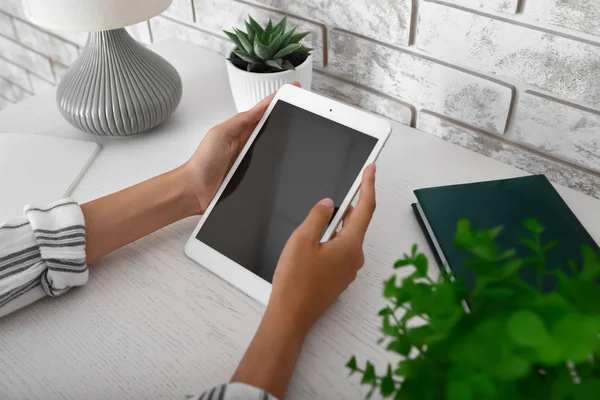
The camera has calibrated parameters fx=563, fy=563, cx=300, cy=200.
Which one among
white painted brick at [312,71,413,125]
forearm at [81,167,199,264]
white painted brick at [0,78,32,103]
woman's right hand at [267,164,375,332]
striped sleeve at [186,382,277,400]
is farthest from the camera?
white painted brick at [0,78,32,103]

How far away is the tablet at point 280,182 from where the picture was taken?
2.13 feet

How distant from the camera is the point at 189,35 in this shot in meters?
1.19

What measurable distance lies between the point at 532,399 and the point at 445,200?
0.44m

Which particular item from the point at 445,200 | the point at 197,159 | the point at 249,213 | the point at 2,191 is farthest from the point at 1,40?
the point at 445,200

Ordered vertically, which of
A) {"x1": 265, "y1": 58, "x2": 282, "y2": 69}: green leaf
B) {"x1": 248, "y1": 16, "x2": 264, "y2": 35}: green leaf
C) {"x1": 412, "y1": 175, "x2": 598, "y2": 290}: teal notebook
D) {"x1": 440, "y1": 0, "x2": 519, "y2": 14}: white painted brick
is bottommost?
{"x1": 412, "y1": 175, "x2": 598, "y2": 290}: teal notebook

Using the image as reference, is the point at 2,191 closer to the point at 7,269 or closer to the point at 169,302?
the point at 7,269

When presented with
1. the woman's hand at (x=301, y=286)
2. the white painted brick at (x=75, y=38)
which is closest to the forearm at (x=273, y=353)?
the woman's hand at (x=301, y=286)

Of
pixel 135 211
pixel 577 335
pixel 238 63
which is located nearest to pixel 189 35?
pixel 238 63

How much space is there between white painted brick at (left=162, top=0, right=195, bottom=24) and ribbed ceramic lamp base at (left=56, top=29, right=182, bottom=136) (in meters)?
0.30

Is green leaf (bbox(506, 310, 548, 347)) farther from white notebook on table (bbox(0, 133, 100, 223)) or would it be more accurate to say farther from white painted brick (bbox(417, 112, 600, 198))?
white notebook on table (bbox(0, 133, 100, 223))

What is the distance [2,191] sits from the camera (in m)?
0.78

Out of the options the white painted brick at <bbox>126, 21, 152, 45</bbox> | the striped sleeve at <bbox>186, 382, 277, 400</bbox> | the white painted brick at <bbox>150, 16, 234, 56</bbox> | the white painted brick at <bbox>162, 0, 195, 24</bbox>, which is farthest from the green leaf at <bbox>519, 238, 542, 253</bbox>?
the white painted brick at <bbox>126, 21, 152, 45</bbox>

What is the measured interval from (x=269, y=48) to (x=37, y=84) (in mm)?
1264

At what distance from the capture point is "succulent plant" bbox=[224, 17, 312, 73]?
82 cm
